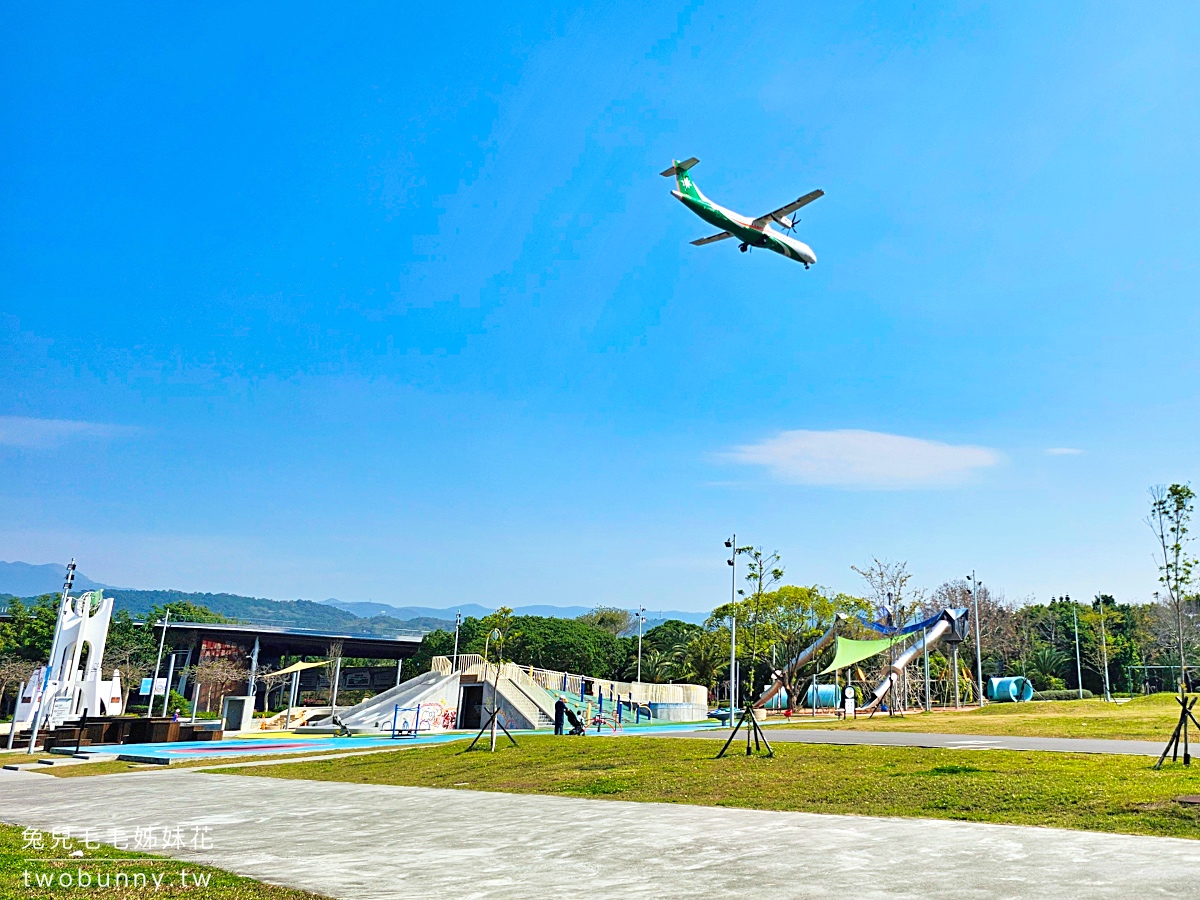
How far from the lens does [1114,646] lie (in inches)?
2731

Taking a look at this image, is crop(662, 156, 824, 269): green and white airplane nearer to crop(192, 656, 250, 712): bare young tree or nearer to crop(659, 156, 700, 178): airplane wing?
crop(659, 156, 700, 178): airplane wing

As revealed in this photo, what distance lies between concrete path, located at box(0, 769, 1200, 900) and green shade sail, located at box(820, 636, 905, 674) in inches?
1271

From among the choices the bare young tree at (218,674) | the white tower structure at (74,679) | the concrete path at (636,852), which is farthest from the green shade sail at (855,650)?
the bare young tree at (218,674)

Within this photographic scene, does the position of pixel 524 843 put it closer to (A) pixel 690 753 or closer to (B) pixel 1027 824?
(B) pixel 1027 824

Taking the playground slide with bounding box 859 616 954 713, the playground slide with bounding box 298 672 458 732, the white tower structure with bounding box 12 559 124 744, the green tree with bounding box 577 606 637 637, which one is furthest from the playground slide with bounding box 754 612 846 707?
the green tree with bounding box 577 606 637 637

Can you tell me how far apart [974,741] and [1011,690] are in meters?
41.6

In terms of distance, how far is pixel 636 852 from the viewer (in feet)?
31.8

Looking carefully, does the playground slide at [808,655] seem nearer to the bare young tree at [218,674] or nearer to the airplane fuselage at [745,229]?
the airplane fuselage at [745,229]

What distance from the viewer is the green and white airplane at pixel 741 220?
86.2 feet

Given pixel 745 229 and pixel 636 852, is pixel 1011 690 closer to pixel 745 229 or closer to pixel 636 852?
pixel 745 229

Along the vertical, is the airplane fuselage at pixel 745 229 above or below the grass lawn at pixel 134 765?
above

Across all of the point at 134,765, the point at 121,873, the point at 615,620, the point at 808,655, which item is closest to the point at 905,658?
the point at 808,655

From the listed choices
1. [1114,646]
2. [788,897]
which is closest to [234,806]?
[788,897]

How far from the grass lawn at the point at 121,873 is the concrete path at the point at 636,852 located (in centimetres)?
40
